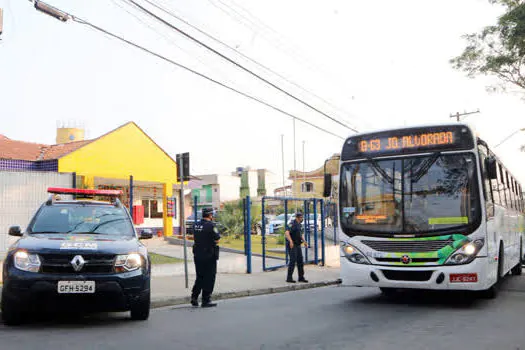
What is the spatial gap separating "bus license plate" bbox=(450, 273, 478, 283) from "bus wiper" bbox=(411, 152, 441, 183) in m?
1.75

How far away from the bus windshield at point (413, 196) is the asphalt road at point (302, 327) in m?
1.42

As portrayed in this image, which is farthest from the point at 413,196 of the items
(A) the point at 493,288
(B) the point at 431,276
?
(A) the point at 493,288

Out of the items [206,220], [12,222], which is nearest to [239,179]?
[12,222]

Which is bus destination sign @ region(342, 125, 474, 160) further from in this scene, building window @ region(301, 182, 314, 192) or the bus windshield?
building window @ region(301, 182, 314, 192)

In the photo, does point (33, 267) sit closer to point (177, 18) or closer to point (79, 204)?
point (79, 204)

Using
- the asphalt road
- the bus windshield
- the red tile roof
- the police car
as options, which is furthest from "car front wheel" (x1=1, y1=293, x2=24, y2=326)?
the red tile roof

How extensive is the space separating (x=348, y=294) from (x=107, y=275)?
6.18 meters

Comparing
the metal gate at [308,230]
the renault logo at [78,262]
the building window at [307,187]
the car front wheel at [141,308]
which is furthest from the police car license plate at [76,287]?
the building window at [307,187]

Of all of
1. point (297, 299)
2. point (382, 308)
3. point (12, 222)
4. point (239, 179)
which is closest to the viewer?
point (382, 308)

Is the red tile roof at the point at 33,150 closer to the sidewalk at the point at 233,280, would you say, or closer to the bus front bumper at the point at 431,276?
the sidewalk at the point at 233,280

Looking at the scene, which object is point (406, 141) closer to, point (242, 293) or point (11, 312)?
point (242, 293)

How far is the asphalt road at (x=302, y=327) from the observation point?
20.8ft

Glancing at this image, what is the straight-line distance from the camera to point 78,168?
928 inches

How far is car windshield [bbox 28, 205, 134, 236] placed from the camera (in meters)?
8.18
